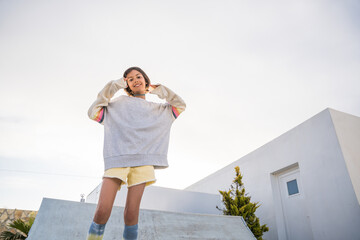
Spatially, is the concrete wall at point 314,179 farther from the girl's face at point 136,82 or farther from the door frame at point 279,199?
the girl's face at point 136,82

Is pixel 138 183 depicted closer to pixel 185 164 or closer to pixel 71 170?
pixel 185 164

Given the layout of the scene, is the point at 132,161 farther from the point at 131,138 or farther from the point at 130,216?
the point at 130,216

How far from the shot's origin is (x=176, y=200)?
7.17 meters

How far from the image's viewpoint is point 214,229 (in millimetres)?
3031

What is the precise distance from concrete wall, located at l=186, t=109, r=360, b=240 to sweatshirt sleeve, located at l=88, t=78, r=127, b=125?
14.2 feet

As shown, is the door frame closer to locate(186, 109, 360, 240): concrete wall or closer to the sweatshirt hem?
locate(186, 109, 360, 240): concrete wall

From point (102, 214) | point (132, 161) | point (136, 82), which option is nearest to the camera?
point (102, 214)

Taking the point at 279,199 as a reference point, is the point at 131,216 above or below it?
below

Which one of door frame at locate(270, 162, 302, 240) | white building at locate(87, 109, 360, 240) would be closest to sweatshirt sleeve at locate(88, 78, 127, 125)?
white building at locate(87, 109, 360, 240)

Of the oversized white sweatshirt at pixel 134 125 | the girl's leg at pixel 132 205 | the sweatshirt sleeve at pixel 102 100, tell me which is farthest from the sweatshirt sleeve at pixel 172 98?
the girl's leg at pixel 132 205

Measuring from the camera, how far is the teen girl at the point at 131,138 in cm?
113

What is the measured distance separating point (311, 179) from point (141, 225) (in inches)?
147

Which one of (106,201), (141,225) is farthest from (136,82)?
(141,225)

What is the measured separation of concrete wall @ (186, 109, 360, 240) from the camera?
147 inches
